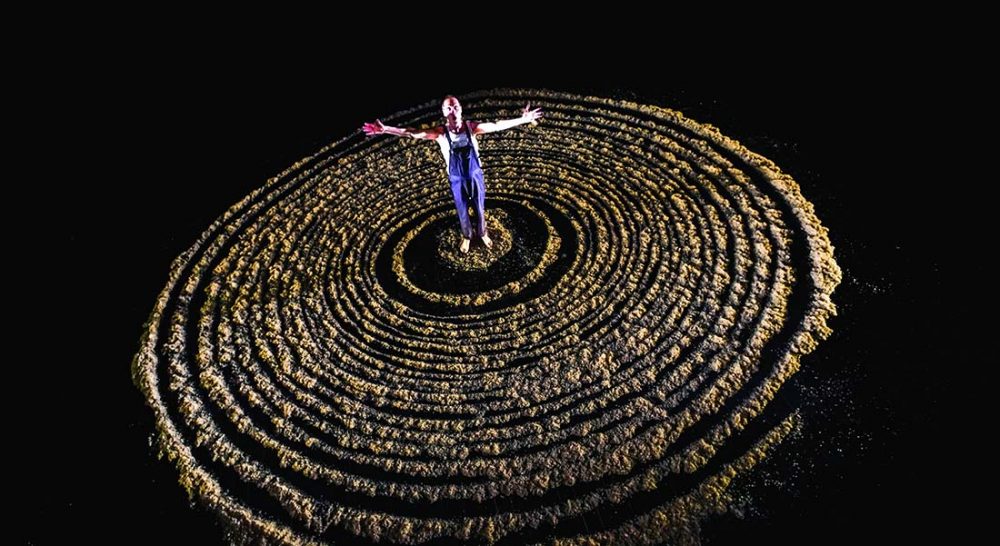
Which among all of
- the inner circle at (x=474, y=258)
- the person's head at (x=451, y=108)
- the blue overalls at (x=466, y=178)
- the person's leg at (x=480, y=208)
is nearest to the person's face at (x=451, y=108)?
the person's head at (x=451, y=108)

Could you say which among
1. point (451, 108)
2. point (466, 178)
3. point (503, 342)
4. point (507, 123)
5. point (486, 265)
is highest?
point (451, 108)

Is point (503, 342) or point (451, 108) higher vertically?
point (451, 108)

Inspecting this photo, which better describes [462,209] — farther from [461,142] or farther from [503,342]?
[503,342]

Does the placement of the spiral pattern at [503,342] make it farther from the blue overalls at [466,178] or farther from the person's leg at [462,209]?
the blue overalls at [466,178]

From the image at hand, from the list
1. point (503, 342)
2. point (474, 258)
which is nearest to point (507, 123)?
point (474, 258)

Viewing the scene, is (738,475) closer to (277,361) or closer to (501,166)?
(277,361)

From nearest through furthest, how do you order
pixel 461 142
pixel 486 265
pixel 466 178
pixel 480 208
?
pixel 461 142, pixel 466 178, pixel 480 208, pixel 486 265
